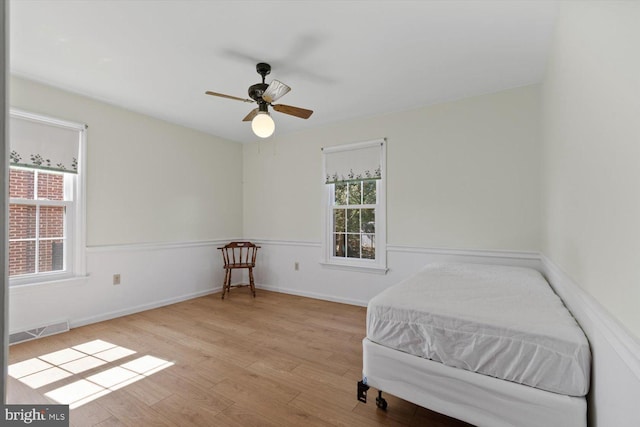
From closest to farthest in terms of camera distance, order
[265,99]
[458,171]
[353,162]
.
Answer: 1. [265,99]
2. [458,171]
3. [353,162]

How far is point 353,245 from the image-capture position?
402 centimetres

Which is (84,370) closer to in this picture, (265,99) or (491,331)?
(265,99)

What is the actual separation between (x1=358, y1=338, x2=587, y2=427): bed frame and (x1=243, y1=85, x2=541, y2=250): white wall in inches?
80.0

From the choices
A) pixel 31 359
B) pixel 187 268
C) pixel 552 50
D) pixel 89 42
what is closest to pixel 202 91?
pixel 89 42

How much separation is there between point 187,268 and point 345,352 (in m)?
2.71

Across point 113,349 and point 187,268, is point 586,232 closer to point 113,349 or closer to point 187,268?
point 113,349

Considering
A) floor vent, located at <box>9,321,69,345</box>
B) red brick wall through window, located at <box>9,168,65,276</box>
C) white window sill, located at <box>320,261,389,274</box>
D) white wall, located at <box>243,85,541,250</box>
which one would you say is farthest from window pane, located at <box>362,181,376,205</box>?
A: floor vent, located at <box>9,321,69,345</box>

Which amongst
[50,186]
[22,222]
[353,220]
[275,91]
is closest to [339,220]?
[353,220]

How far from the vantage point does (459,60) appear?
96.5 inches

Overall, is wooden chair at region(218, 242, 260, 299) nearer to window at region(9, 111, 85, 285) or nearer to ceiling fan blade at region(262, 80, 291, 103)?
window at region(9, 111, 85, 285)

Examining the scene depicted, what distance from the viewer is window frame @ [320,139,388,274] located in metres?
3.69

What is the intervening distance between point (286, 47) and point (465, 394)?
2.51 meters

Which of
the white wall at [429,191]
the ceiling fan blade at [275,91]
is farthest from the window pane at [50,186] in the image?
the white wall at [429,191]

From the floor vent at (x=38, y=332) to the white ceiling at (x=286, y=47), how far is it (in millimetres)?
2364
